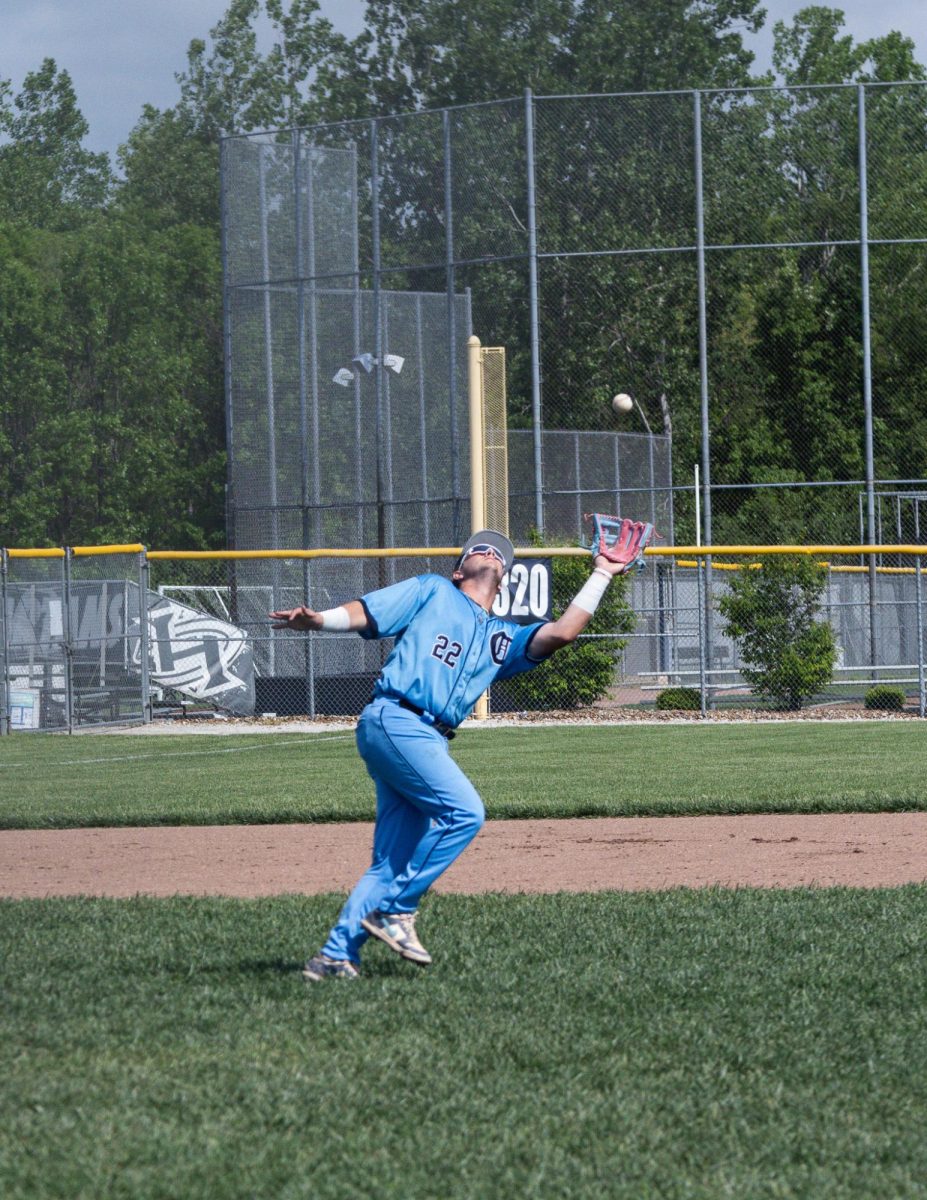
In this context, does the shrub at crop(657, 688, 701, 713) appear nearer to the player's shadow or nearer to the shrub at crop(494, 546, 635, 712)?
the shrub at crop(494, 546, 635, 712)

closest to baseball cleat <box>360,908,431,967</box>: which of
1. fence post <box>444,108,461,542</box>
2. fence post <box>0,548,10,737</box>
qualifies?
fence post <box>0,548,10,737</box>

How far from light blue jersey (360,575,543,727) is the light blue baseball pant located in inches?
3.6

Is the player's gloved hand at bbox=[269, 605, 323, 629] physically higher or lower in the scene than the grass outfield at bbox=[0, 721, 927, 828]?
higher

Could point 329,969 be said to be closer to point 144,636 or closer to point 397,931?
point 397,931

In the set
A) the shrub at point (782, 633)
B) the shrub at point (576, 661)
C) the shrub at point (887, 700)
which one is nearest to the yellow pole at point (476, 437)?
the shrub at point (576, 661)

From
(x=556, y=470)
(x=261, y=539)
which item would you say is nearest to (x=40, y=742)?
(x=261, y=539)

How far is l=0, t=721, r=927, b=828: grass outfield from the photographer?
10.7m

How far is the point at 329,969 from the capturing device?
5.52m

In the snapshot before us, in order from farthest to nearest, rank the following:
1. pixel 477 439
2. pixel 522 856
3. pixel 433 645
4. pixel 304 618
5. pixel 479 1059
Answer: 1. pixel 477 439
2. pixel 522 856
3. pixel 433 645
4. pixel 304 618
5. pixel 479 1059

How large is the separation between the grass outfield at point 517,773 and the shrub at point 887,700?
1.80m

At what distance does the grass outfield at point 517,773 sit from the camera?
10656 mm

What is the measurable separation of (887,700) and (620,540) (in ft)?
46.7

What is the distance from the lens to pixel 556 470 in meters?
25.4

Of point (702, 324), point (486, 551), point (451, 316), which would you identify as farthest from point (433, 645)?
point (451, 316)
